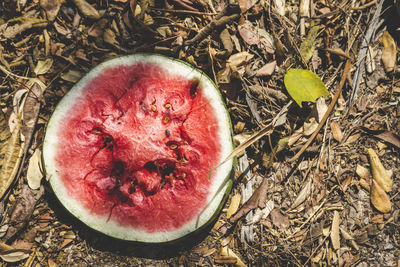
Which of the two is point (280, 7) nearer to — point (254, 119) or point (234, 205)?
point (254, 119)

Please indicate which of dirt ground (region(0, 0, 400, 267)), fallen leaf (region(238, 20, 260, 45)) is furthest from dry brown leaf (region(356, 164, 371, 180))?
fallen leaf (region(238, 20, 260, 45))

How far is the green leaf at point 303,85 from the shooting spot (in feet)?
6.25

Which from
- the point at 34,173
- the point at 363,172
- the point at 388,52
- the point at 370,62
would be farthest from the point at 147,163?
the point at 388,52

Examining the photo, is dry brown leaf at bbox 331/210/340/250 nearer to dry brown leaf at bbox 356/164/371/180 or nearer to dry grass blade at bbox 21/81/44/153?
dry brown leaf at bbox 356/164/371/180

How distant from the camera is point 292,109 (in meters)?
2.09

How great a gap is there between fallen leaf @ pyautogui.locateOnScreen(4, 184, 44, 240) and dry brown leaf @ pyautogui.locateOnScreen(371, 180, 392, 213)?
2381mm

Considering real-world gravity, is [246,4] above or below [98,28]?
above

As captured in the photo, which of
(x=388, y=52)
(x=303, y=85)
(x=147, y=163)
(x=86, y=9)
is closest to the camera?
(x=147, y=163)

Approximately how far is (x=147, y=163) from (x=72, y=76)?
0.89 m

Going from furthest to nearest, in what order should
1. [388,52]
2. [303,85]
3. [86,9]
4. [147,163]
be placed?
[388,52], [86,9], [303,85], [147,163]

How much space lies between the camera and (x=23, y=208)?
1.97 m

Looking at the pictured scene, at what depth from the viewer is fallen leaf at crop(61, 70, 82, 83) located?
2.03 m

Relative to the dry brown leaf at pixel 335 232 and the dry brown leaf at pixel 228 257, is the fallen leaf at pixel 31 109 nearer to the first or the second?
the dry brown leaf at pixel 228 257

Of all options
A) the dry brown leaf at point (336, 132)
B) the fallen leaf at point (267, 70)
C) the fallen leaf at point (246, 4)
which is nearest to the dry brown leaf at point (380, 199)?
the dry brown leaf at point (336, 132)
